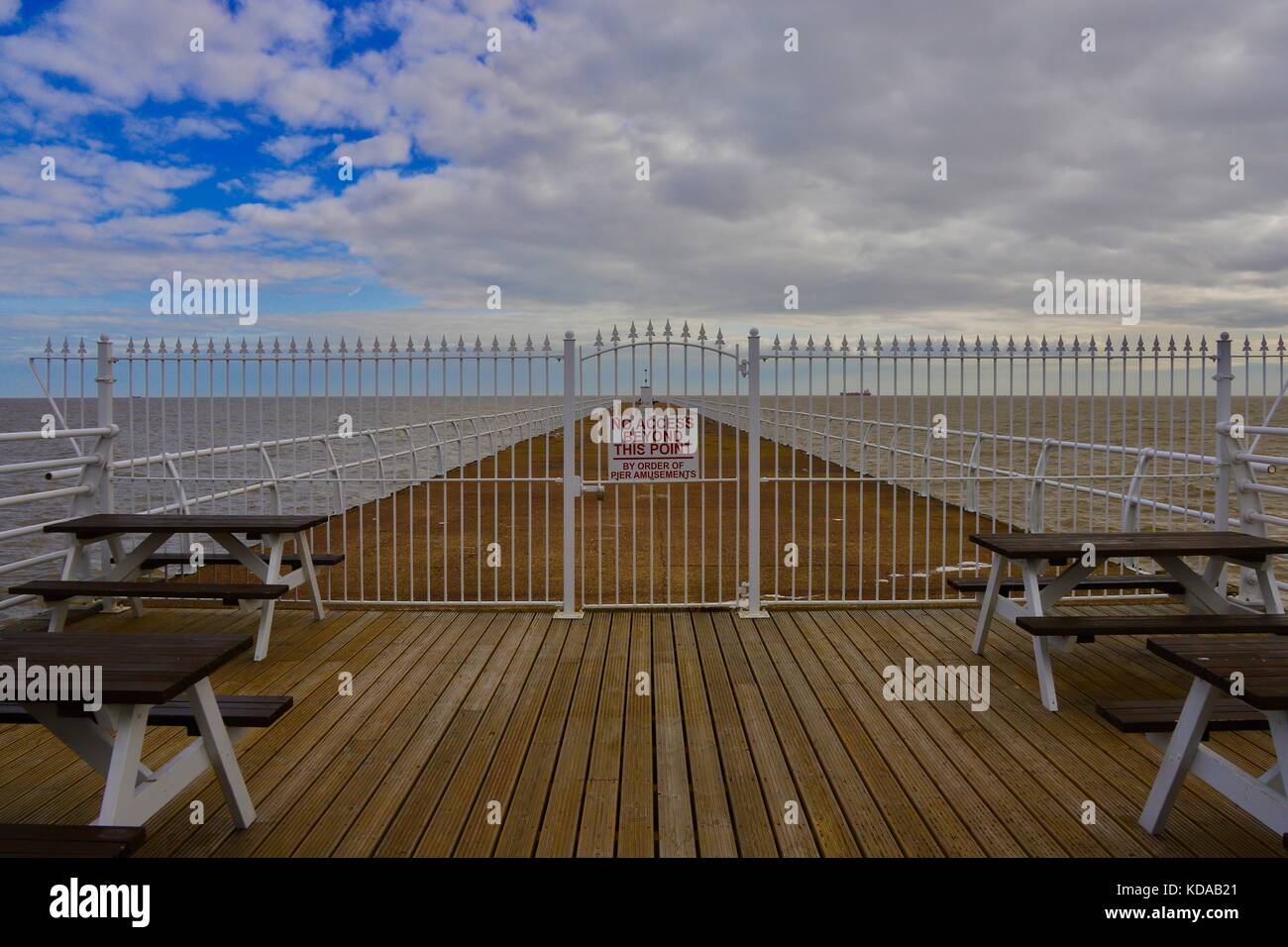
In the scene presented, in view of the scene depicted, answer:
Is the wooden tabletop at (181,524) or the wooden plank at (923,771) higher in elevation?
the wooden tabletop at (181,524)

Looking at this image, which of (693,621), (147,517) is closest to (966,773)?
(693,621)

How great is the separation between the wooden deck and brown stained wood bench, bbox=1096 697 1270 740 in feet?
1.49

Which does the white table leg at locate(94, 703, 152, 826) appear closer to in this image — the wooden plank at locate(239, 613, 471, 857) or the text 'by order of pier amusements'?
the wooden plank at locate(239, 613, 471, 857)

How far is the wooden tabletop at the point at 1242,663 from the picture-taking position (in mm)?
2848

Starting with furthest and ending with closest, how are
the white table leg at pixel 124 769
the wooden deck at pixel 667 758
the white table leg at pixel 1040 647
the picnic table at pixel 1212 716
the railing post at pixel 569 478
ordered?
the railing post at pixel 569 478
the white table leg at pixel 1040 647
the wooden deck at pixel 667 758
the picnic table at pixel 1212 716
the white table leg at pixel 124 769

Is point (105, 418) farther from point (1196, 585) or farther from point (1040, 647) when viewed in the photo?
point (1196, 585)

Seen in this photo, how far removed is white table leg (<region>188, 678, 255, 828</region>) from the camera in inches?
128

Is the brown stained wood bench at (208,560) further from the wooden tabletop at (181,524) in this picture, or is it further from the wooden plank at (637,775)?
the wooden plank at (637,775)

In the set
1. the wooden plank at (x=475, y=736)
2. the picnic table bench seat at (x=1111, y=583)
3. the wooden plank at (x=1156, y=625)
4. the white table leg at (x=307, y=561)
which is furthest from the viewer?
the white table leg at (x=307, y=561)

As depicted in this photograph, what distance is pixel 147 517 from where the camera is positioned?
6441mm

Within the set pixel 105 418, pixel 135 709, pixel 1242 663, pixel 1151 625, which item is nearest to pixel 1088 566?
pixel 1151 625

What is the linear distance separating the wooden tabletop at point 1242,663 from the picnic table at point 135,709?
11.3 ft

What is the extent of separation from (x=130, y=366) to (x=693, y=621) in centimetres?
519

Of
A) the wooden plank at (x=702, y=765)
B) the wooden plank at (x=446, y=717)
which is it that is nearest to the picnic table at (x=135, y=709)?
the wooden plank at (x=446, y=717)
